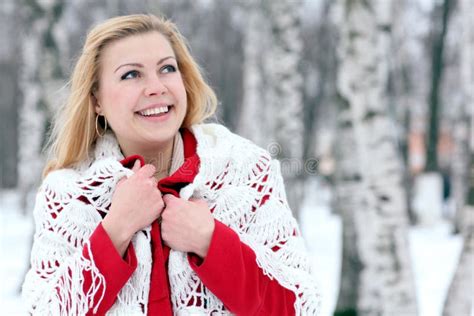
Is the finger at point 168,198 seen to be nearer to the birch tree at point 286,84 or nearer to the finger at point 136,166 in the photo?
the finger at point 136,166

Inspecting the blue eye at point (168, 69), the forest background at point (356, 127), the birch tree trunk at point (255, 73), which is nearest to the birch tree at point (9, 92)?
the forest background at point (356, 127)

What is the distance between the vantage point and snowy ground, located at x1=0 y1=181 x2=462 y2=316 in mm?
7816

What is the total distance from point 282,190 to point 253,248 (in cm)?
31

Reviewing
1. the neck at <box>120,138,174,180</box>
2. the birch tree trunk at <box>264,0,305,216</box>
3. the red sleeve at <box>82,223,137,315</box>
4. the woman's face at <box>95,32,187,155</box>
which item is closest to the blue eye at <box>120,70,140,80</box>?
the woman's face at <box>95,32,187,155</box>

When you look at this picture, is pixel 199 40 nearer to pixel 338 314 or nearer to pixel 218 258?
pixel 338 314

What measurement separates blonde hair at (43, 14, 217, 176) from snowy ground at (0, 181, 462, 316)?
4.55 m

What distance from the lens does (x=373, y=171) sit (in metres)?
4.96

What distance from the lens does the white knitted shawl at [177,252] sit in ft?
7.13

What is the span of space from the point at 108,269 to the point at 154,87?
634 mm

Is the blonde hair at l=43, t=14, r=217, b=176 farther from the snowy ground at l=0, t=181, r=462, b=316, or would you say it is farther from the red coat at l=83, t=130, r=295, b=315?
the snowy ground at l=0, t=181, r=462, b=316

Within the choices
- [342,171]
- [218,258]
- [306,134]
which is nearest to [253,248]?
[218,258]

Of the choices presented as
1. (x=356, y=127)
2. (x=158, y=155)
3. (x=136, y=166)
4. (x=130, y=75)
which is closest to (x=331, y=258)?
(x=356, y=127)

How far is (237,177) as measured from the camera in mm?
2367

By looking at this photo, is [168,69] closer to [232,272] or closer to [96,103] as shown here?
[96,103]
